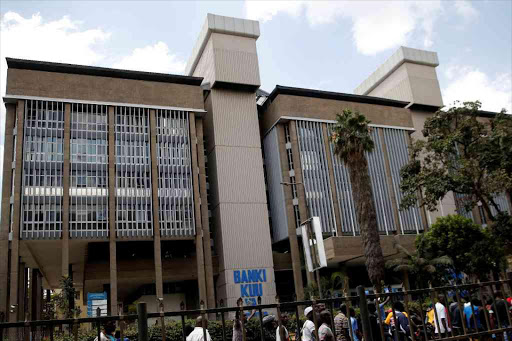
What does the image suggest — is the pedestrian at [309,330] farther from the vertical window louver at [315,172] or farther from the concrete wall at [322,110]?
the concrete wall at [322,110]

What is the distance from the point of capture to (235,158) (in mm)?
46938

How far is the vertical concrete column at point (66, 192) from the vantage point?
37688 millimetres

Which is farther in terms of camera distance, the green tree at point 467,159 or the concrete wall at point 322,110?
the concrete wall at point 322,110

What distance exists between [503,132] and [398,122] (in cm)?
2344

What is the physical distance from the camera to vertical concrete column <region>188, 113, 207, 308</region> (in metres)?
41.7

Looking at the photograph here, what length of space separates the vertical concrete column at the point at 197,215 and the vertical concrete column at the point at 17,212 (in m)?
13.7

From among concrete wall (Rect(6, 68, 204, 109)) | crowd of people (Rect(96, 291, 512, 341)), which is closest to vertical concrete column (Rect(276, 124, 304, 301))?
concrete wall (Rect(6, 68, 204, 109))

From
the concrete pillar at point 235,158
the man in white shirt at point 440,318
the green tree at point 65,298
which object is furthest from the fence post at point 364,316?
the concrete pillar at point 235,158

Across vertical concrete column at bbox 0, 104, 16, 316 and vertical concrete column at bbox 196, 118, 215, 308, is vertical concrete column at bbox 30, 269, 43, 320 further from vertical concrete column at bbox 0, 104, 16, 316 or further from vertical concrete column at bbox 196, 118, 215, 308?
vertical concrete column at bbox 196, 118, 215, 308

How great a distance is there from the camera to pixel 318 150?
49.8 m

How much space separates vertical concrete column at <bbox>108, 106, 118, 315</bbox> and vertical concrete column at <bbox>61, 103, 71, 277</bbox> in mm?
3173

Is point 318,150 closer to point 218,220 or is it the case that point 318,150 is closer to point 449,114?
point 218,220

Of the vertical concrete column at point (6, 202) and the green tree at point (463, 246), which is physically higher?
the vertical concrete column at point (6, 202)

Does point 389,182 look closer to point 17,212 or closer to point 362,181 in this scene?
point 362,181
